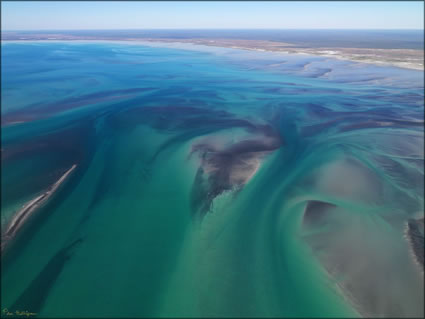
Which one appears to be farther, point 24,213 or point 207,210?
point 207,210

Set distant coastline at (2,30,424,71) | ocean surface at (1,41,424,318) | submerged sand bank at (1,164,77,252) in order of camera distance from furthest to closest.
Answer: distant coastline at (2,30,424,71), submerged sand bank at (1,164,77,252), ocean surface at (1,41,424,318)

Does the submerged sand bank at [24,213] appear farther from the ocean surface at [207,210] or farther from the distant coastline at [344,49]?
the distant coastline at [344,49]

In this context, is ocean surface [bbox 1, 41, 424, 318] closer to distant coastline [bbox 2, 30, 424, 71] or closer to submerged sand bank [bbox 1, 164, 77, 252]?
submerged sand bank [bbox 1, 164, 77, 252]

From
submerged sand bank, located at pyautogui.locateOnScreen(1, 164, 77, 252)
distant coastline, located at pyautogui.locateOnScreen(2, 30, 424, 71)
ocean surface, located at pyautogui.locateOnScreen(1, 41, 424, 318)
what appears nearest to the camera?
ocean surface, located at pyautogui.locateOnScreen(1, 41, 424, 318)

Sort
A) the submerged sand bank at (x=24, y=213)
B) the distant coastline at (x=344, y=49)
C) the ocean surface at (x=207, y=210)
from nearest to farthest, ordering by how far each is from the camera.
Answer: the ocean surface at (x=207, y=210) < the submerged sand bank at (x=24, y=213) < the distant coastline at (x=344, y=49)

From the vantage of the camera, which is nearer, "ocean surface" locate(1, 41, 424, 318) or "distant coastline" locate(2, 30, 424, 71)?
"ocean surface" locate(1, 41, 424, 318)

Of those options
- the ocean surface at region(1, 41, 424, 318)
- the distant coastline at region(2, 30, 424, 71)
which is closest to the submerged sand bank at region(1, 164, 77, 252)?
the ocean surface at region(1, 41, 424, 318)

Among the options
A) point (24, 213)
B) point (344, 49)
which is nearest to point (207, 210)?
point (24, 213)

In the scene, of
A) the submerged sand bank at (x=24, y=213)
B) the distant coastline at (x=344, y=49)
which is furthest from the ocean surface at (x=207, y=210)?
the distant coastline at (x=344, y=49)

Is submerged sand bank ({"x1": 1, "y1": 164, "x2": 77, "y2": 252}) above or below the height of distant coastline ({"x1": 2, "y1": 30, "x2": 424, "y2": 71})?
below

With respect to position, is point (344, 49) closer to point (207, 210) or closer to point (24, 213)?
point (207, 210)
